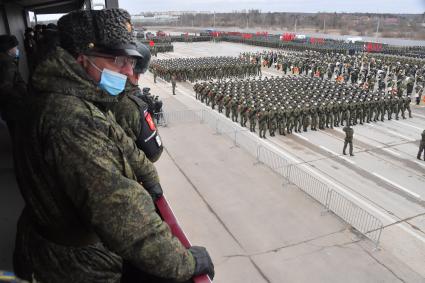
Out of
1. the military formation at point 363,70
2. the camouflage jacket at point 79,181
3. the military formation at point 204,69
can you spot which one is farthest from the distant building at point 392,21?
the camouflage jacket at point 79,181

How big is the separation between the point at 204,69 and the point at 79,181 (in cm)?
2825

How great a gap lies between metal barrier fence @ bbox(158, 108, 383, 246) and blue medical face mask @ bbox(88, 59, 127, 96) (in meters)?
6.65

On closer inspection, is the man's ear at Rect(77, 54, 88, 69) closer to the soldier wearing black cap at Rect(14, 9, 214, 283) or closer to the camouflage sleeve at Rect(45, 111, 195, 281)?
the soldier wearing black cap at Rect(14, 9, 214, 283)

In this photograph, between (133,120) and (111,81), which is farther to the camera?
(133,120)

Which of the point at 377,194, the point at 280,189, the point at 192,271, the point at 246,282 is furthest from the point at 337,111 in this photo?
the point at 192,271

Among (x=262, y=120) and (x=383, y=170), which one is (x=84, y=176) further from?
(x=262, y=120)

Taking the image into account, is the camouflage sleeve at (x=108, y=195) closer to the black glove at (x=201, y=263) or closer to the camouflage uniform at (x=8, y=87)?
the black glove at (x=201, y=263)

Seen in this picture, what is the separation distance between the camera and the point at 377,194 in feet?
35.2

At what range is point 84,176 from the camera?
1.40 metres

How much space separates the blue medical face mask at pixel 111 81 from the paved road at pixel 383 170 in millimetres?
7326

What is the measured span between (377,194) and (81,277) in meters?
10.8

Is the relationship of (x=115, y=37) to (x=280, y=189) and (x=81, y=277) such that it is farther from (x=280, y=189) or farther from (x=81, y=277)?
(x=280, y=189)

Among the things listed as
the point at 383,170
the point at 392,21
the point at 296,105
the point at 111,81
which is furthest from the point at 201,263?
the point at 392,21

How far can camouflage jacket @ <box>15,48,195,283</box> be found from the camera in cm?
140
